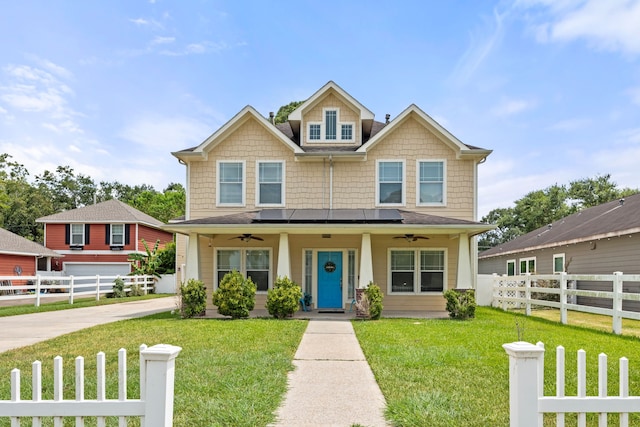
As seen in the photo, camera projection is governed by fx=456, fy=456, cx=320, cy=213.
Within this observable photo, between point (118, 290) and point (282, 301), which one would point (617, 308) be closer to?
point (282, 301)

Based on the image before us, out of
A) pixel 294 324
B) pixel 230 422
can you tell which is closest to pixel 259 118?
pixel 294 324

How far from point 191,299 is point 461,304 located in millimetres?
8115

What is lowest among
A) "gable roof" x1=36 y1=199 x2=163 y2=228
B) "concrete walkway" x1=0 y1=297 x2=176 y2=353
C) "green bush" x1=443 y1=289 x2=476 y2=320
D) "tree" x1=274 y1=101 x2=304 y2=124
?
"concrete walkway" x1=0 y1=297 x2=176 y2=353

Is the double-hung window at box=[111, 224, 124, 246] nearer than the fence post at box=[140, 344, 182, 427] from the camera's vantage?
No

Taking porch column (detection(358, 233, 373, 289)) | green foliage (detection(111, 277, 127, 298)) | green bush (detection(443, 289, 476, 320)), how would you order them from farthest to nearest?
1. green foliage (detection(111, 277, 127, 298))
2. porch column (detection(358, 233, 373, 289))
3. green bush (detection(443, 289, 476, 320))

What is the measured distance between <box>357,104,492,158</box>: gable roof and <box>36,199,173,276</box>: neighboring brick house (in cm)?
2082

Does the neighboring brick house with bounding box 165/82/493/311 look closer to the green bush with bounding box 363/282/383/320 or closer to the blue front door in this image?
the blue front door

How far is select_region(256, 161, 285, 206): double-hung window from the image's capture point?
1656 centimetres

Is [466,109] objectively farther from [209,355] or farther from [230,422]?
[230,422]

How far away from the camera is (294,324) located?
1212 cm

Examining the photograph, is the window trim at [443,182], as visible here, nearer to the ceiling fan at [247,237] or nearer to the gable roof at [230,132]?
the gable roof at [230,132]

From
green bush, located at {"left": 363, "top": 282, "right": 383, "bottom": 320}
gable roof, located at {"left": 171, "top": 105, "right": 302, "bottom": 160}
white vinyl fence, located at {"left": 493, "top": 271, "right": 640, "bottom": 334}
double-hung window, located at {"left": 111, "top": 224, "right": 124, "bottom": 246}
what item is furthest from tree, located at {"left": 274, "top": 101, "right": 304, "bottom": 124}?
green bush, located at {"left": 363, "top": 282, "right": 383, "bottom": 320}

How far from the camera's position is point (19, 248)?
28.2 metres

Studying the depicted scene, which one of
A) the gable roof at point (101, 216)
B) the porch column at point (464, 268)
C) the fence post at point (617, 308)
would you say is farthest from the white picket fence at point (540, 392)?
the gable roof at point (101, 216)
